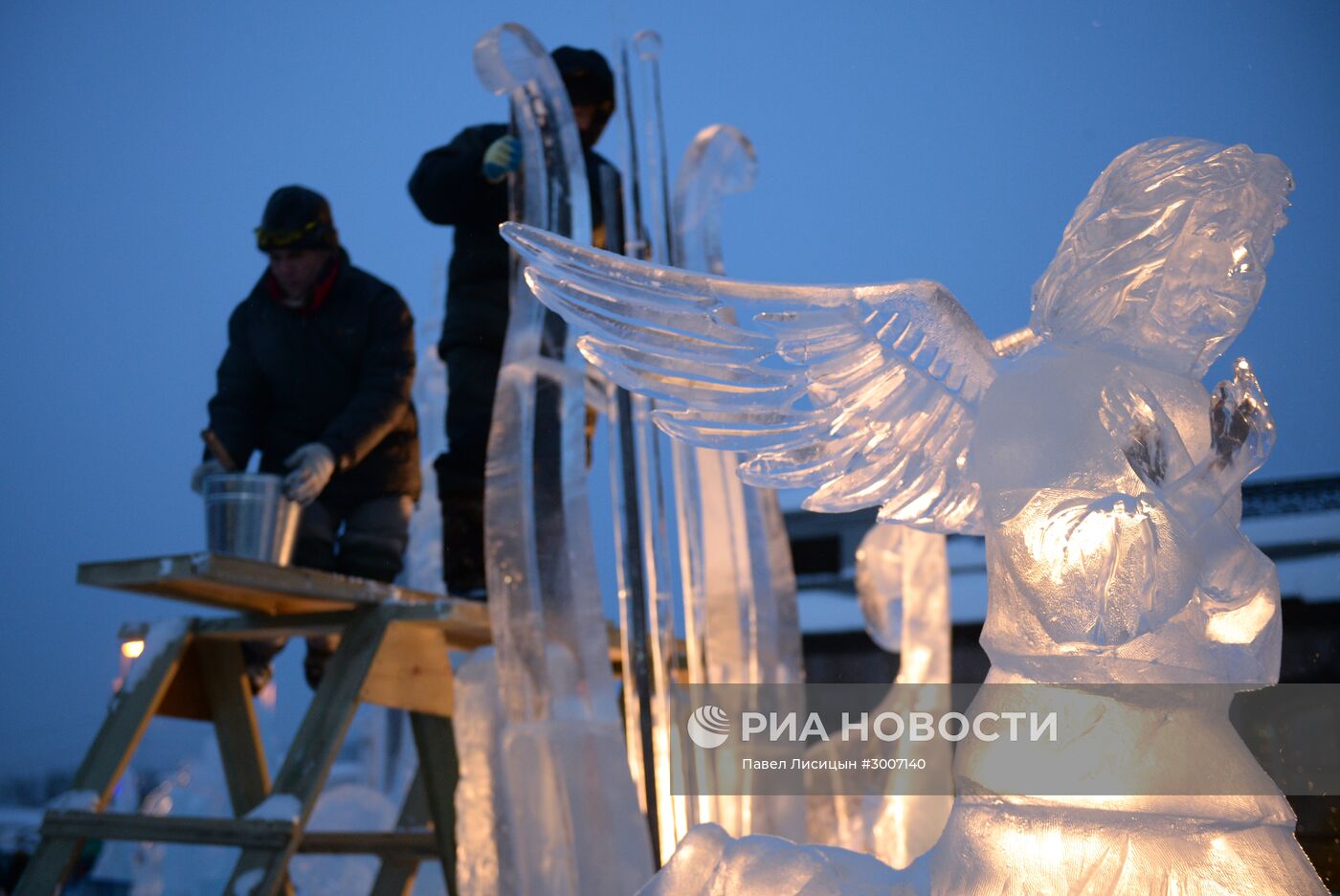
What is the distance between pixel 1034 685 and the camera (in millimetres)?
1243

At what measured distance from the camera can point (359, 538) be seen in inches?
128

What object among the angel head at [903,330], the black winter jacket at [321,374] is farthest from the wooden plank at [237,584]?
the angel head at [903,330]

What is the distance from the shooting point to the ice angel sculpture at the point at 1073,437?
46.4 inches

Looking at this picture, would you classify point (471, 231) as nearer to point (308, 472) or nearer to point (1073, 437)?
point (308, 472)

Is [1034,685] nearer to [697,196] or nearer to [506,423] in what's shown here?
[506,423]

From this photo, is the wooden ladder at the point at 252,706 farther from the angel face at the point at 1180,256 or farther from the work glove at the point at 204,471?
the angel face at the point at 1180,256

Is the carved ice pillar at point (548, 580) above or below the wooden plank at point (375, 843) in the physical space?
above

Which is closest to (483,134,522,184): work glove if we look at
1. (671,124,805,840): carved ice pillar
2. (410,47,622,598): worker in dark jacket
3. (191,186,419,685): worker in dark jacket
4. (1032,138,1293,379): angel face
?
(410,47,622,598): worker in dark jacket

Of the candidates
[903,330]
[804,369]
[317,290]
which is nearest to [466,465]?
[317,290]

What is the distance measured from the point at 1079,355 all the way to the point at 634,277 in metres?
0.45

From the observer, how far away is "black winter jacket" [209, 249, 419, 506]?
128 inches

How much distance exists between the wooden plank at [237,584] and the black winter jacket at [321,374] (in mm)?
617

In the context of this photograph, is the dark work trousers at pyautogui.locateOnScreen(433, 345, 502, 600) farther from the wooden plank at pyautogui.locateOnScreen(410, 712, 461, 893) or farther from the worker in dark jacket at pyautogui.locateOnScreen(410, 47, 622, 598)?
the wooden plank at pyautogui.locateOnScreen(410, 712, 461, 893)

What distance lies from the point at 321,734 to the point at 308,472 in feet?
1.87
